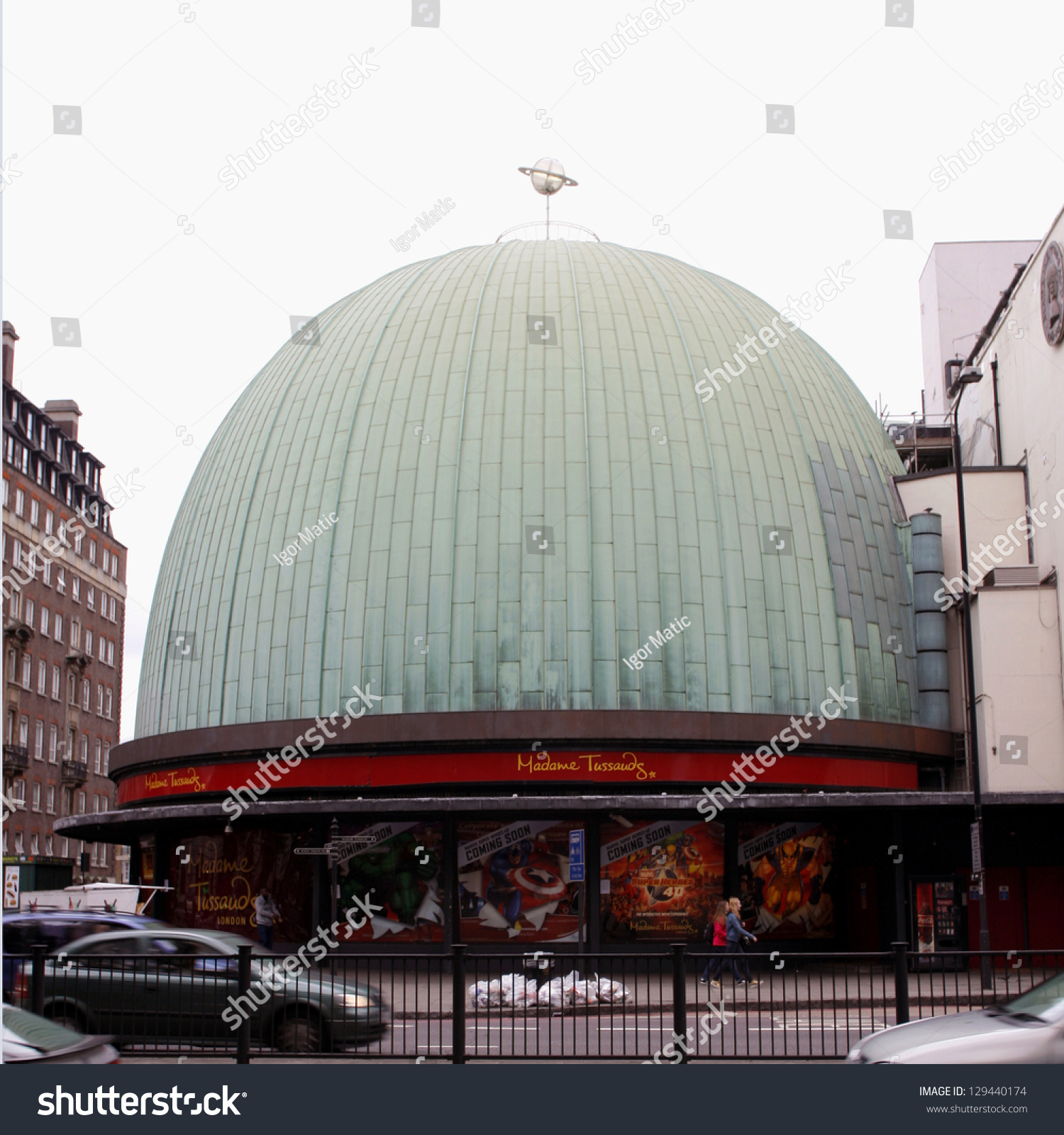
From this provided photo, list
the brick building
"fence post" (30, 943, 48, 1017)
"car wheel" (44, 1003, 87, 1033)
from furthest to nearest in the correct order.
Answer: the brick building < "car wheel" (44, 1003, 87, 1033) < "fence post" (30, 943, 48, 1017)

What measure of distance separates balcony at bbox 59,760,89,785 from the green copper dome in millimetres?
44852

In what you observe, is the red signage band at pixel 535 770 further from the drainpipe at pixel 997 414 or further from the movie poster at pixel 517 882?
the drainpipe at pixel 997 414

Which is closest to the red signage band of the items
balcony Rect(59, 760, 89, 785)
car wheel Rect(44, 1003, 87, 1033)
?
car wheel Rect(44, 1003, 87, 1033)

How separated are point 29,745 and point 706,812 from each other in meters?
53.4

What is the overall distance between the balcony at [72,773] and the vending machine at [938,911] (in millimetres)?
58485

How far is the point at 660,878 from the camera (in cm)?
2427

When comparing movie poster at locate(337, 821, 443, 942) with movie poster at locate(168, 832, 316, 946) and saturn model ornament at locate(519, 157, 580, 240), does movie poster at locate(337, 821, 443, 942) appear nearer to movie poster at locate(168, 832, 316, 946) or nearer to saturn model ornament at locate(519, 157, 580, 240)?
movie poster at locate(168, 832, 316, 946)

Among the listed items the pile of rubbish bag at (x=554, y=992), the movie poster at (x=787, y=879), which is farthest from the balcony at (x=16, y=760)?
the pile of rubbish bag at (x=554, y=992)

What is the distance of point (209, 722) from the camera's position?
2761 centimetres

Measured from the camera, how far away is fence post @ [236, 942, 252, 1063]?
1270cm

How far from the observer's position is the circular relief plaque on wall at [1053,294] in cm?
2655

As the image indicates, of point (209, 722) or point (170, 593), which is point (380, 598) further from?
point (170, 593)
